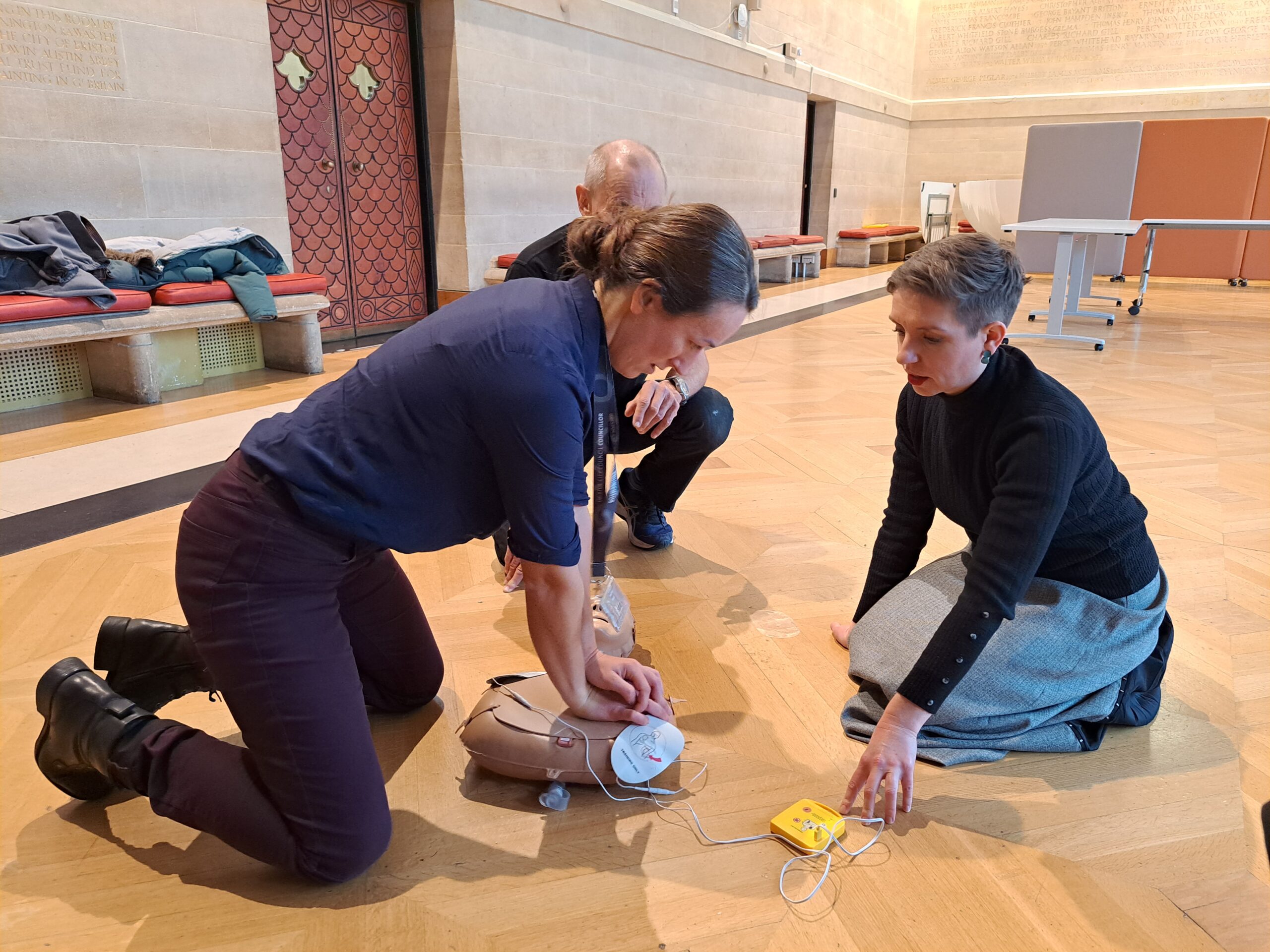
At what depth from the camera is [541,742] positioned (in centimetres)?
155

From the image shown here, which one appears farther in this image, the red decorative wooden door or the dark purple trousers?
the red decorative wooden door

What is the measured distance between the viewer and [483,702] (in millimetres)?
1642

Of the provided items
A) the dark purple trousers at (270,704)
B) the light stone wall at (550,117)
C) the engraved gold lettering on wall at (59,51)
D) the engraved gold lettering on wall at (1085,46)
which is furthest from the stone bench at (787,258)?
the dark purple trousers at (270,704)

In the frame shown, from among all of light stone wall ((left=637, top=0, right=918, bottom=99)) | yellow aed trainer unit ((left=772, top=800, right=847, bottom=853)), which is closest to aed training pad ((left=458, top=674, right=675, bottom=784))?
yellow aed trainer unit ((left=772, top=800, right=847, bottom=853))

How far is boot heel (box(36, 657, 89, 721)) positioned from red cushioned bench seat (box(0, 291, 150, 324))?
9.28ft

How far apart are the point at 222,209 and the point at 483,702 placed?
4511 millimetres

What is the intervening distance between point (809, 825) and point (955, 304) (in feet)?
2.94

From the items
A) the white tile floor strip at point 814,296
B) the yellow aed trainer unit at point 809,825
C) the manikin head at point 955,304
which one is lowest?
the yellow aed trainer unit at point 809,825

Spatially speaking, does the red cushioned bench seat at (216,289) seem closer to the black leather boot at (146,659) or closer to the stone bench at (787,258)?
the black leather boot at (146,659)

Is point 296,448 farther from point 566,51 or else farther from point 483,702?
point 566,51

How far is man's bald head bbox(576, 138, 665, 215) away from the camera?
239 centimetres

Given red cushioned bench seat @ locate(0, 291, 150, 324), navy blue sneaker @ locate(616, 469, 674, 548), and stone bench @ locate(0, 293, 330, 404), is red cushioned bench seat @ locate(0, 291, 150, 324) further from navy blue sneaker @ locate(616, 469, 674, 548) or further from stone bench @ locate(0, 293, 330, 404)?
navy blue sneaker @ locate(616, 469, 674, 548)

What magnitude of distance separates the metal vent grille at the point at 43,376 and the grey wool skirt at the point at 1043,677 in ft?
13.6

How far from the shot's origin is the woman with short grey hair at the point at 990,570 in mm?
1482
